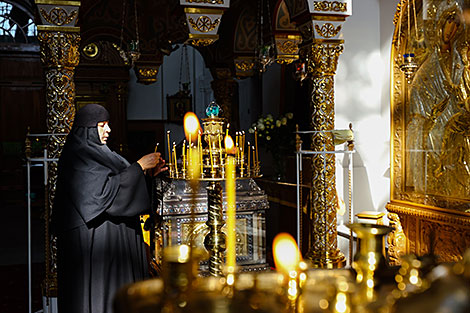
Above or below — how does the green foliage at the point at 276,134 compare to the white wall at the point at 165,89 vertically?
below

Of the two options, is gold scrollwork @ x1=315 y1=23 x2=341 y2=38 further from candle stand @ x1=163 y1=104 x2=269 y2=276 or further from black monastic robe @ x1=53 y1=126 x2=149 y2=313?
black monastic robe @ x1=53 y1=126 x2=149 y2=313

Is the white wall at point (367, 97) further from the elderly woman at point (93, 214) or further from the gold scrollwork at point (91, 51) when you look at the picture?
the gold scrollwork at point (91, 51)

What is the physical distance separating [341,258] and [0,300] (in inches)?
159

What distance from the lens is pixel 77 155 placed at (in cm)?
335

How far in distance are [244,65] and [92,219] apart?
7901 mm

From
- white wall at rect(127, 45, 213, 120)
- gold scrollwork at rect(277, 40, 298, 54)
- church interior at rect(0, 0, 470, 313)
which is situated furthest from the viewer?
white wall at rect(127, 45, 213, 120)

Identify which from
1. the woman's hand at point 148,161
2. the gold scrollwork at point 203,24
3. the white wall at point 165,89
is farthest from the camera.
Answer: the white wall at point 165,89

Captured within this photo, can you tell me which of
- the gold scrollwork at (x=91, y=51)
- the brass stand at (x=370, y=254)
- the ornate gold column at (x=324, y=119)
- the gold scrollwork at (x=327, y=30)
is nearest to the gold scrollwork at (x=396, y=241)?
the ornate gold column at (x=324, y=119)

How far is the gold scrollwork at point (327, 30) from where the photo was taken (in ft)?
19.3

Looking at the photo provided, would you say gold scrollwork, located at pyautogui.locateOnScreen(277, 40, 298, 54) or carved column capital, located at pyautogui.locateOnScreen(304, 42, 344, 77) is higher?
gold scrollwork, located at pyautogui.locateOnScreen(277, 40, 298, 54)

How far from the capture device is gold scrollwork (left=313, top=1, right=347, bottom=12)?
19.1ft

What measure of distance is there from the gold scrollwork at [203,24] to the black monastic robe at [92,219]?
262 cm

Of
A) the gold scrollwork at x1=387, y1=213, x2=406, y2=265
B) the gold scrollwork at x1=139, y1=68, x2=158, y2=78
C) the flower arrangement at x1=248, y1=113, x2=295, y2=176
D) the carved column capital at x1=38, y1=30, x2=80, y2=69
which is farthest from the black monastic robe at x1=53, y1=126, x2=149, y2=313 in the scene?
the gold scrollwork at x1=139, y1=68, x2=158, y2=78

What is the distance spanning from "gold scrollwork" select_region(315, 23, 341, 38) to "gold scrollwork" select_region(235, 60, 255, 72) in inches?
194
